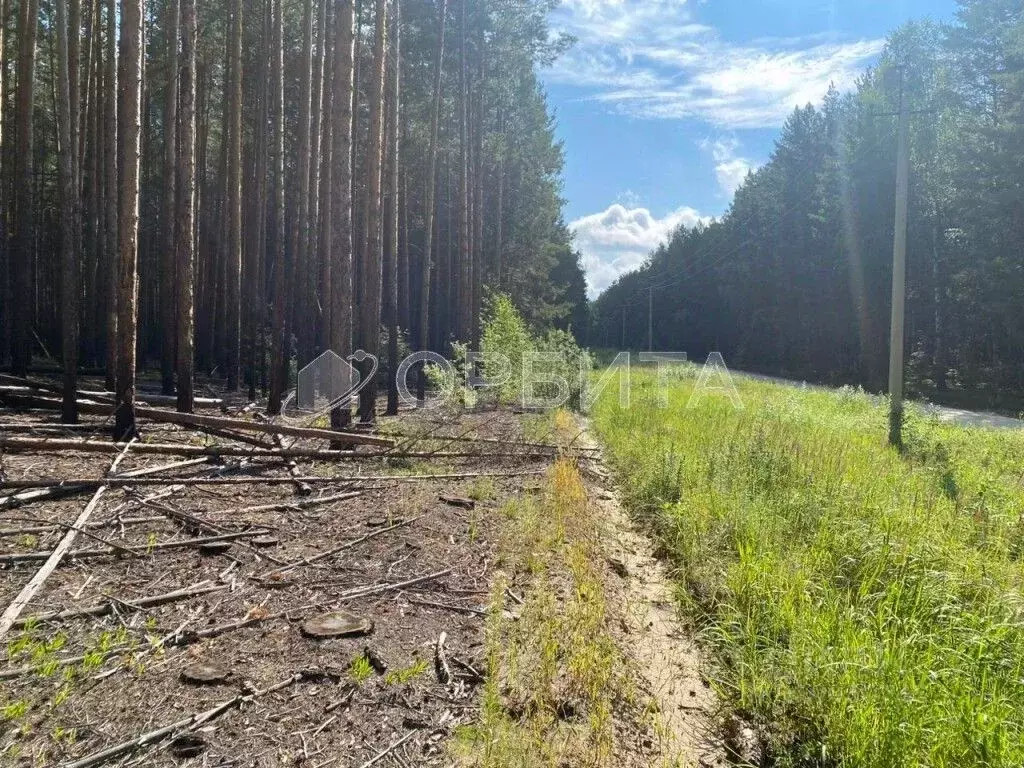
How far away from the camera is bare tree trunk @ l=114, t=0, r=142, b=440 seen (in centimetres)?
750

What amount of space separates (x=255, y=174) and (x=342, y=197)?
8.17m

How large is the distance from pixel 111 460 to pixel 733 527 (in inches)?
247

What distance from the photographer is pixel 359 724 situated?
113 inches

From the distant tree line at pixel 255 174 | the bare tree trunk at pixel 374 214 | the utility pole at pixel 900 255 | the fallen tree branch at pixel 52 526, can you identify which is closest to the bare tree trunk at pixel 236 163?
the distant tree line at pixel 255 174

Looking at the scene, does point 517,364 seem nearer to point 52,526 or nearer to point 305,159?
point 305,159

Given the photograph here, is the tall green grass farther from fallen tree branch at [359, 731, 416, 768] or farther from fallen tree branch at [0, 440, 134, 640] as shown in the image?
fallen tree branch at [0, 440, 134, 640]

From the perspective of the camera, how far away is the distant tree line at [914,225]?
21.2 m

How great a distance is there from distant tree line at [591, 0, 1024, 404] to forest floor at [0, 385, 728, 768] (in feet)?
42.3

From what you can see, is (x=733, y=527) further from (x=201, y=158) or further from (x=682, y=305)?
(x=682, y=305)

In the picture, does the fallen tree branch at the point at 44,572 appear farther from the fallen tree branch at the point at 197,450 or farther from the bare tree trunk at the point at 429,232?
the bare tree trunk at the point at 429,232

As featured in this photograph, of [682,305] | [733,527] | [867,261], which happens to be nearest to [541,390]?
[733,527]

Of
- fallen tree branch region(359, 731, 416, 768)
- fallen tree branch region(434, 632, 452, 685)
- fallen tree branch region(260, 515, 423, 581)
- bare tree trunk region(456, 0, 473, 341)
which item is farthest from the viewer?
bare tree trunk region(456, 0, 473, 341)

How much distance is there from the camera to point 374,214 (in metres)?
11.9

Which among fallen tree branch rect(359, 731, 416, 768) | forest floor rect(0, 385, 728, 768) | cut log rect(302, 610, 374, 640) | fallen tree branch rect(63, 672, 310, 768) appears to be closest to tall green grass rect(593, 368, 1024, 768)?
forest floor rect(0, 385, 728, 768)
